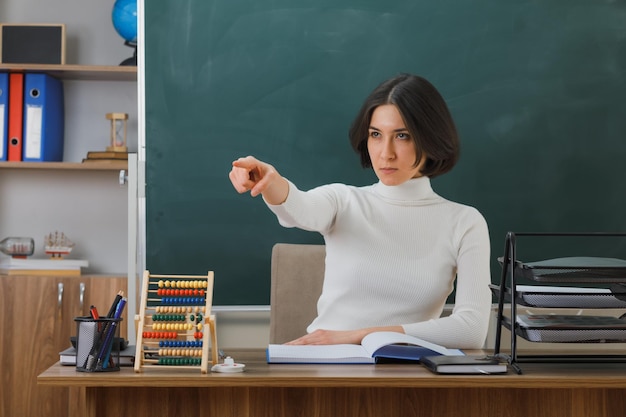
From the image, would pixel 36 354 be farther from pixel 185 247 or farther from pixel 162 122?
pixel 162 122

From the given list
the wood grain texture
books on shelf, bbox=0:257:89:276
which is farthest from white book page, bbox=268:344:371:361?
books on shelf, bbox=0:257:89:276

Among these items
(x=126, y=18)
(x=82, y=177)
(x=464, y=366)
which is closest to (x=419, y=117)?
(x=464, y=366)

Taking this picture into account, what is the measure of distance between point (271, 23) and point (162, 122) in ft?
1.86

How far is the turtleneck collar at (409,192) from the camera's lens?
236 cm

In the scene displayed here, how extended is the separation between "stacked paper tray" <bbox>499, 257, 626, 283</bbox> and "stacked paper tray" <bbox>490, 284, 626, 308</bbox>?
31 mm

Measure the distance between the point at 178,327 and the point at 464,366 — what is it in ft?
1.77

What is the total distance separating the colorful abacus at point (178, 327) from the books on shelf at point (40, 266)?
1988 mm

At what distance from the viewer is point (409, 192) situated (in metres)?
2.36

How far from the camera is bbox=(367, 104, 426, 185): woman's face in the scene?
2191mm

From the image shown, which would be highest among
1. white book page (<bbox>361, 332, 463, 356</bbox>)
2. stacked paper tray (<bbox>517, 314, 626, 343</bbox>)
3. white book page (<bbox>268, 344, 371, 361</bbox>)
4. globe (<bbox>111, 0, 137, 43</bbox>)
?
globe (<bbox>111, 0, 137, 43</bbox>)

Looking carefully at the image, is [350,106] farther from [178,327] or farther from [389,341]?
[178,327]

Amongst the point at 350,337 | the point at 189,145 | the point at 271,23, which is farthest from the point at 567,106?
the point at 350,337

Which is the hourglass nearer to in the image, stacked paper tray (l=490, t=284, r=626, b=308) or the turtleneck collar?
the turtleneck collar

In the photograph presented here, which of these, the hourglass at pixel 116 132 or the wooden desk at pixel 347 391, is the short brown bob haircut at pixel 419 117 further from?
the hourglass at pixel 116 132
